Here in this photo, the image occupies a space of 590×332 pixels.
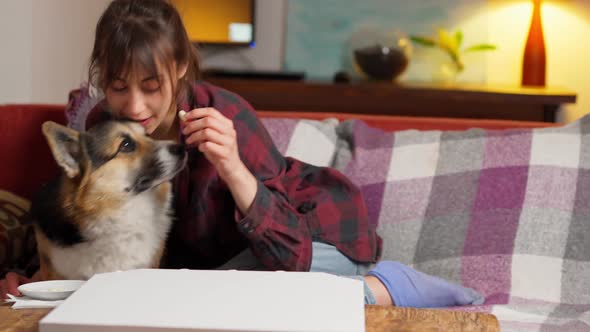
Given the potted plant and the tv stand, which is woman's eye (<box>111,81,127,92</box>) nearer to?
the tv stand

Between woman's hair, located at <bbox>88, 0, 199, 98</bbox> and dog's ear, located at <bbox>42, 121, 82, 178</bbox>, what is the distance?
0.16 meters

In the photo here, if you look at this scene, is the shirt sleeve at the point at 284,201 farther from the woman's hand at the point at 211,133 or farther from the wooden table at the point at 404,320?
the wooden table at the point at 404,320

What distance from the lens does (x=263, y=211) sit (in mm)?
1484

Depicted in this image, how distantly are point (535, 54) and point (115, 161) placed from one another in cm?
292

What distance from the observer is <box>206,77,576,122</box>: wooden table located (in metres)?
3.62

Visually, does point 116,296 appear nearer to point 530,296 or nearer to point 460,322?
point 460,322

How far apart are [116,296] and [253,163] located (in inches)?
27.0

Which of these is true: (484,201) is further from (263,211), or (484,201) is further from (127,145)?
(127,145)

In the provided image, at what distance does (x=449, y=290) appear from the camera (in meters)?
1.59

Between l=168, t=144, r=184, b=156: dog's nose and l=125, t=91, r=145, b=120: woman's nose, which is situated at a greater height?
l=125, t=91, r=145, b=120: woman's nose

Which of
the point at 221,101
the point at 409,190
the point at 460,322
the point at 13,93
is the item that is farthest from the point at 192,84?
the point at 13,93

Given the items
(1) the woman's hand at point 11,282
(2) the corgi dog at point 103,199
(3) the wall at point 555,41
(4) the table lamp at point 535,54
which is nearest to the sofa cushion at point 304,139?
(2) the corgi dog at point 103,199

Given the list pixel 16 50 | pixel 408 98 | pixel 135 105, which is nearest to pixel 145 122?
pixel 135 105

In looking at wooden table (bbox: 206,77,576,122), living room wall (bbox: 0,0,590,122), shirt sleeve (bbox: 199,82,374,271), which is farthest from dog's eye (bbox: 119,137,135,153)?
living room wall (bbox: 0,0,590,122)
